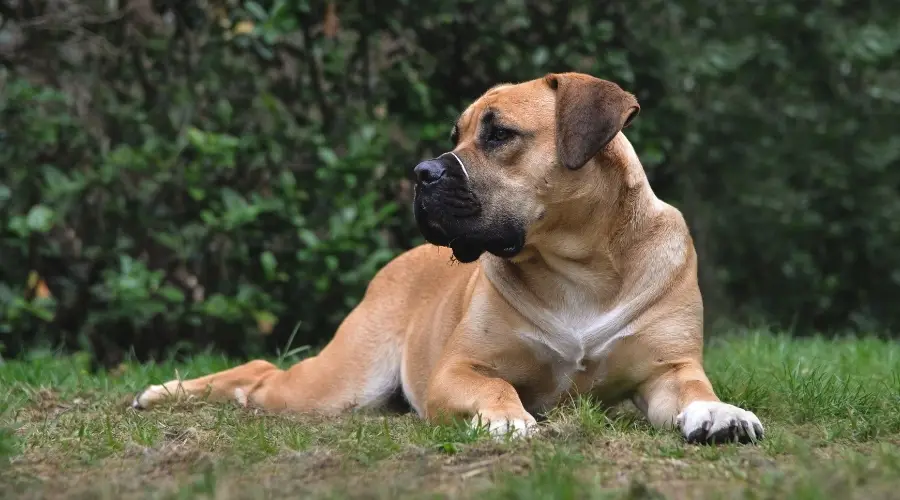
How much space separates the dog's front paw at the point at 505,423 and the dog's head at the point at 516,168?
684 millimetres

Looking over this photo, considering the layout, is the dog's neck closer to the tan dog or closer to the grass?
the tan dog

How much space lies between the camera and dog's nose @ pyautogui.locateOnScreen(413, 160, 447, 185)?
13.7 ft

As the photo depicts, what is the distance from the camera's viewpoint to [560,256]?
4.34 meters

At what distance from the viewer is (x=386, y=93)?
691 cm

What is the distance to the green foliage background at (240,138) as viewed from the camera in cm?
639

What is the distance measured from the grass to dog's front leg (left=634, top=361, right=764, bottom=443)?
3.1 inches

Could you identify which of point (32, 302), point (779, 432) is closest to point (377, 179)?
point (32, 302)

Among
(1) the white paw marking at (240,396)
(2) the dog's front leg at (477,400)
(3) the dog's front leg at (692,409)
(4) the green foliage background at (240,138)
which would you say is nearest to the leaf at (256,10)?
(4) the green foliage background at (240,138)

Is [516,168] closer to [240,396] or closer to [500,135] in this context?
[500,135]

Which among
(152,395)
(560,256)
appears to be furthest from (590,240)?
(152,395)

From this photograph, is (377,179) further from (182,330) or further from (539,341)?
(539,341)

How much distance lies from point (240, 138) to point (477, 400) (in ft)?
10.5

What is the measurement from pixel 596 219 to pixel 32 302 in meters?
3.53

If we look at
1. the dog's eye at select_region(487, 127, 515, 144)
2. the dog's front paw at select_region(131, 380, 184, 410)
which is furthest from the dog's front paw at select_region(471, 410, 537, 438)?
Result: the dog's front paw at select_region(131, 380, 184, 410)
